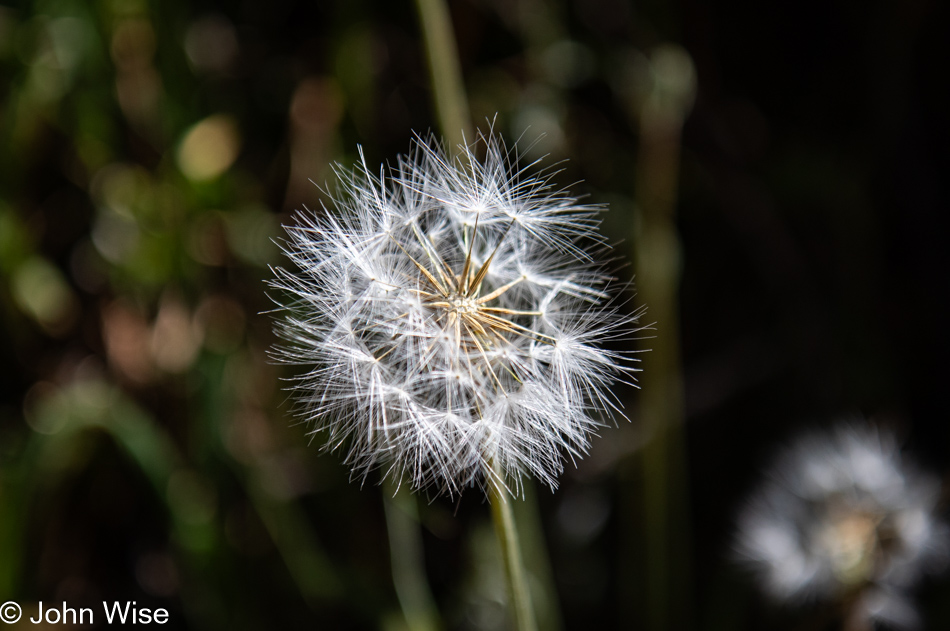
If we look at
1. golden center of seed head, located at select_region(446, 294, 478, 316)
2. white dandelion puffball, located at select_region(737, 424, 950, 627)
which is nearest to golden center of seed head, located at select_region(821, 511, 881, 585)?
white dandelion puffball, located at select_region(737, 424, 950, 627)

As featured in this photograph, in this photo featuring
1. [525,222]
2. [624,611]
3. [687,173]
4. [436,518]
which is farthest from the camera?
[687,173]

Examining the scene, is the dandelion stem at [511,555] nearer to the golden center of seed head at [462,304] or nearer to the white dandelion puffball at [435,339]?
the white dandelion puffball at [435,339]

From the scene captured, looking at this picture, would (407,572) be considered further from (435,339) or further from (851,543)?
(851,543)

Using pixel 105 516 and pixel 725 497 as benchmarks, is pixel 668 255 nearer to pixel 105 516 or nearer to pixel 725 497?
pixel 725 497

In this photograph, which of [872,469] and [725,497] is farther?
[725,497]

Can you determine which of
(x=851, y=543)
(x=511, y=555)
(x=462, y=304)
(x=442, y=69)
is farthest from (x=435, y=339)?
(x=851, y=543)

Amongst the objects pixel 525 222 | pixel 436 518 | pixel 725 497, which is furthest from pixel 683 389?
pixel 525 222

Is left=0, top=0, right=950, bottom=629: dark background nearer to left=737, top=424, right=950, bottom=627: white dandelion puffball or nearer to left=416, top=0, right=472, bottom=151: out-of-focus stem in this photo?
left=737, top=424, right=950, bottom=627: white dandelion puffball
